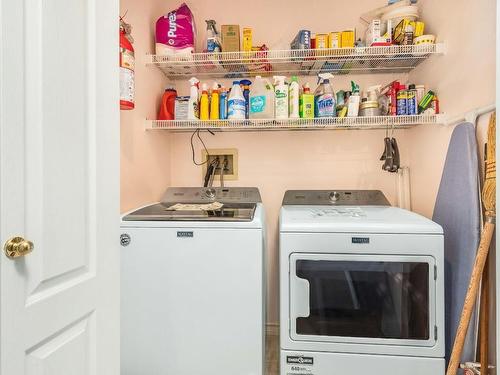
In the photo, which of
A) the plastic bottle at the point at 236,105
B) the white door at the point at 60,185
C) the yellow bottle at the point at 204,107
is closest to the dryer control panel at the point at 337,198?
the plastic bottle at the point at 236,105

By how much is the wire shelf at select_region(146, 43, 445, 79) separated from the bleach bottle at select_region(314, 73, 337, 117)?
15 centimetres

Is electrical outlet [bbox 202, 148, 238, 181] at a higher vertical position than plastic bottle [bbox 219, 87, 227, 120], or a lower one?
lower

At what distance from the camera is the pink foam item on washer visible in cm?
195

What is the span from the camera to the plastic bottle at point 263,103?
1.94m

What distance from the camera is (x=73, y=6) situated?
82 cm

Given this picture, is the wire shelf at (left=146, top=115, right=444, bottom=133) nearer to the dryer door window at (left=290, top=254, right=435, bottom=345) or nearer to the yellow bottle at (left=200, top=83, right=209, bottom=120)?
the yellow bottle at (left=200, top=83, right=209, bottom=120)

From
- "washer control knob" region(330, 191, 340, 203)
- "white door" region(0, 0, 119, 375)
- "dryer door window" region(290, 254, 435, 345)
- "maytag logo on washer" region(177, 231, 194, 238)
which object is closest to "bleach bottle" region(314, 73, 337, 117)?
"washer control knob" region(330, 191, 340, 203)

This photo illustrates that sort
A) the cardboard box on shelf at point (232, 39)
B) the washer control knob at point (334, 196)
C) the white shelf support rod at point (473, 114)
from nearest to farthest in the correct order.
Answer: the white shelf support rod at point (473, 114) < the cardboard box on shelf at point (232, 39) < the washer control knob at point (334, 196)

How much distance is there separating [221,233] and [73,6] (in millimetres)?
1039

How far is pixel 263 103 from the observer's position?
1936 millimetres

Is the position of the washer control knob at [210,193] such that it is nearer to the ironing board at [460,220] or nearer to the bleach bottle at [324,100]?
the bleach bottle at [324,100]

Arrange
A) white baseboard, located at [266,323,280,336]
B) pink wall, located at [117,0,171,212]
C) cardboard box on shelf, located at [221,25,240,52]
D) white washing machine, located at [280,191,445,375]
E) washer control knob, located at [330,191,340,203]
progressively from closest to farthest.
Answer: white washing machine, located at [280,191,445,375] < pink wall, located at [117,0,171,212] < cardboard box on shelf, located at [221,25,240,52] < washer control knob, located at [330,191,340,203] < white baseboard, located at [266,323,280,336]

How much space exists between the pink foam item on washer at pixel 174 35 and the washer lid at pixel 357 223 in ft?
4.20

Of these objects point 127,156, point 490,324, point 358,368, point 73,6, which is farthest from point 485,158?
point 127,156
